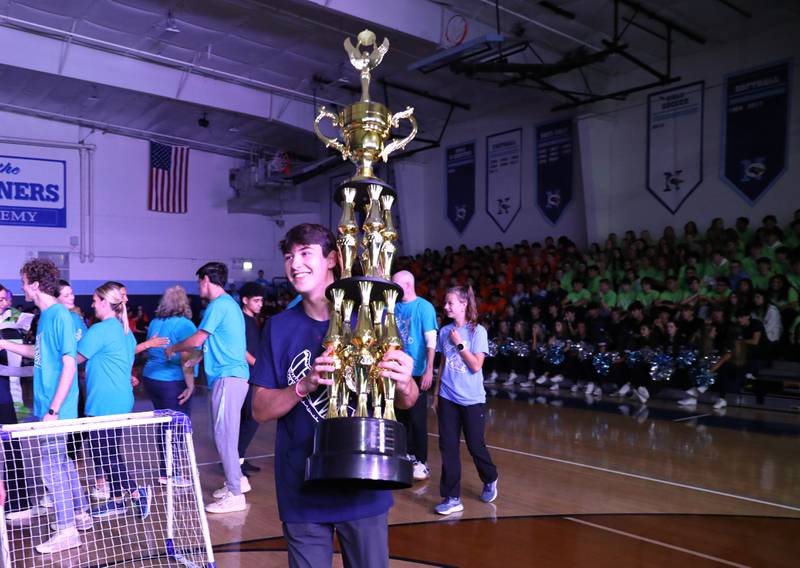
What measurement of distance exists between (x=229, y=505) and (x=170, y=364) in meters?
1.37

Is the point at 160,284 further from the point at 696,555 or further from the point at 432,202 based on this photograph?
the point at 696,555

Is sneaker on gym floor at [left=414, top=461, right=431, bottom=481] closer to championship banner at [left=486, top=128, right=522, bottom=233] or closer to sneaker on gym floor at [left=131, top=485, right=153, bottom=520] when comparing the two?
sneaker on gym floor at [left=131, top=485, right=153, bottom=520]

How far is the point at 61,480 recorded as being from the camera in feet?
12.6

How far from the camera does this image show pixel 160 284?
20.9m

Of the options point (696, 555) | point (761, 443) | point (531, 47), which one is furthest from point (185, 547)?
point (531, 47)

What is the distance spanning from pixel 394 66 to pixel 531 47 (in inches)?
125

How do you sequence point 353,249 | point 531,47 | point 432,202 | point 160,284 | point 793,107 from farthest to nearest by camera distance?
point 160,284 < point 432,202 < point 531,47 < point 793,107 < point 353,249

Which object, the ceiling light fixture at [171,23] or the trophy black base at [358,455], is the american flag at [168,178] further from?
the trophy black base at [358,455]

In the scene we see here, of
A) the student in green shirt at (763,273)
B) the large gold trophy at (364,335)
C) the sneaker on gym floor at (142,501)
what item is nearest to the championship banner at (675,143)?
the student in green shirt at (763,273)

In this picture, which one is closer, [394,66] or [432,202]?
[394,66]

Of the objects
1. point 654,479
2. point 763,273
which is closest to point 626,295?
point 763,273

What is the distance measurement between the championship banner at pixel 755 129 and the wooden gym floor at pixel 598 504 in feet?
19.2

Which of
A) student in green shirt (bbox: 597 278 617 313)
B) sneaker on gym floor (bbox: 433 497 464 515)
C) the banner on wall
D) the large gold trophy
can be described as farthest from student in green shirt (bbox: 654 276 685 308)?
the banner on wall

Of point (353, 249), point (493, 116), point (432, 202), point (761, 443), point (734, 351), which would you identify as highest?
point (493, 116)
